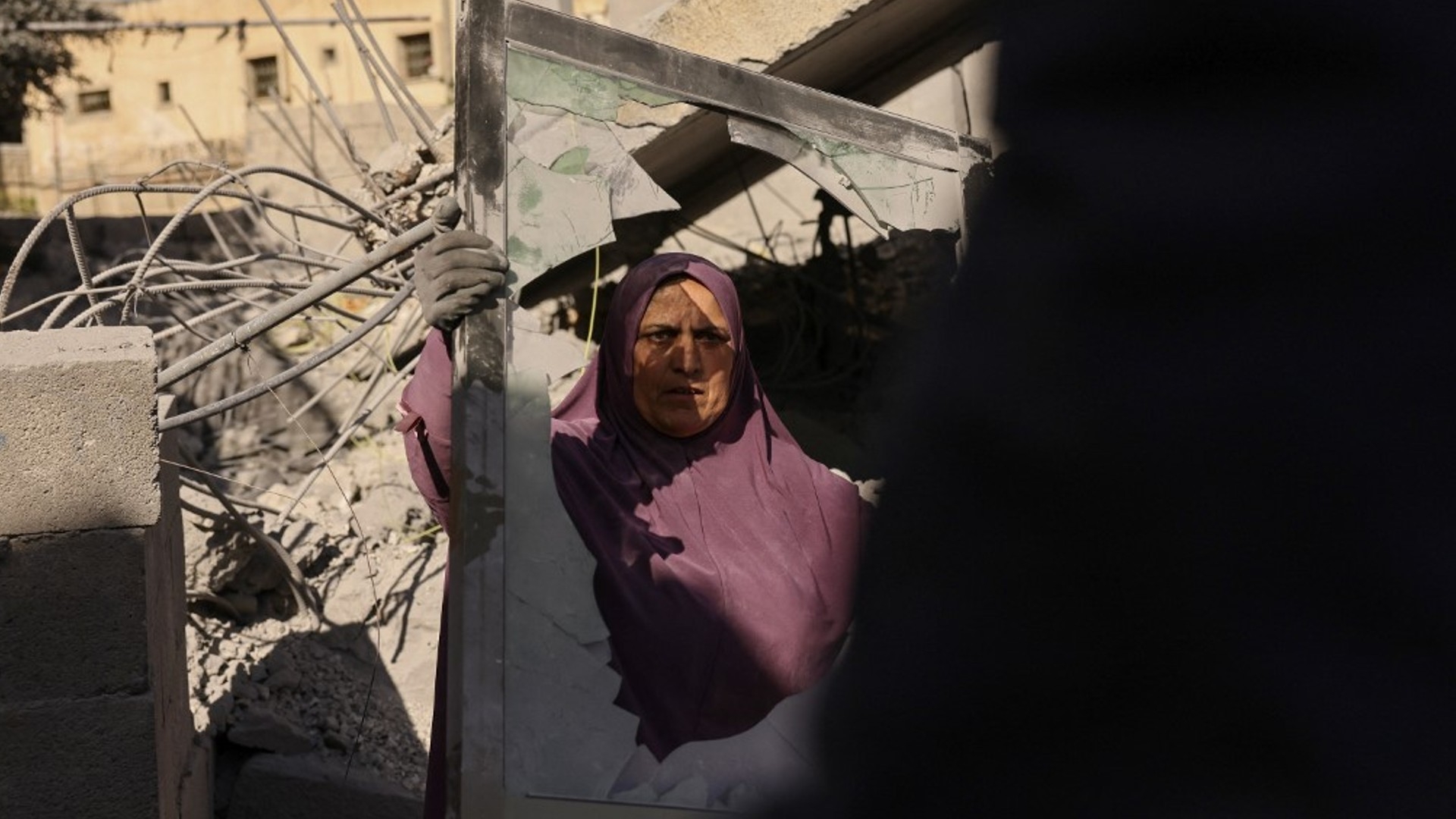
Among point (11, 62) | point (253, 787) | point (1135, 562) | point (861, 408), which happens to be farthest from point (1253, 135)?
point (11, 62)

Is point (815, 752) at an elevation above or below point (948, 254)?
below

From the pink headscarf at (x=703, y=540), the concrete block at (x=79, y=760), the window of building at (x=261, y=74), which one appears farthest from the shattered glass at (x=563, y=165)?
the window of building at (x=261, y=74)

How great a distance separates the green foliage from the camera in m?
16.3

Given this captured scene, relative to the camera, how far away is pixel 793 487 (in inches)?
146

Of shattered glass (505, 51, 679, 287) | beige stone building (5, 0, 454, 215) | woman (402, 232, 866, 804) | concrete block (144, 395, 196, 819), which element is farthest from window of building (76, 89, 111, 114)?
shattered glass (505, 51, 679, 287)

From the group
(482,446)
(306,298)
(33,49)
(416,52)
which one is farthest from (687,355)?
(416,52)

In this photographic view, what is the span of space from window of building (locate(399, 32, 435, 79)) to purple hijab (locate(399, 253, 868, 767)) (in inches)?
585

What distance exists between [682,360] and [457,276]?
3.16ft

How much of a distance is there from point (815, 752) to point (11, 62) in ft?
58.3

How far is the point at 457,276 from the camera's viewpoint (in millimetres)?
2740

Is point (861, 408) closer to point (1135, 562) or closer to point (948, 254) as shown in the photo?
point (948, 254)

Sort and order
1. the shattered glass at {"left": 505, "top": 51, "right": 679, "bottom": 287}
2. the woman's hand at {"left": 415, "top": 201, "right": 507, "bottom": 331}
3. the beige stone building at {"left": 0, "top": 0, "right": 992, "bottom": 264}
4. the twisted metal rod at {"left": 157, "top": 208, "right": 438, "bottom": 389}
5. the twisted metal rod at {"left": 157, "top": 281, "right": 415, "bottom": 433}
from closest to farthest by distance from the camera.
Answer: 1. the woman's hand at {"left": 415, "top": 201, "right": 507, "bottom": 331}
2. the shattered glass at {"left": 505, "top": 51, "right": 679, "bottom": 287}
3. the twisted metal rod at {"left": 157, "top": 208, "right": 438, "bottom": 389}
4. the twisted metal rod at {"left": 157, "top": 281, "right": 415, "bottom": 433}
5. the beige stone building at {"left": 0, "top": 0, "right": 992, "bottom": 264}

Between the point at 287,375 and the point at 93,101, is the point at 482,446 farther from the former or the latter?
the point at 93,101

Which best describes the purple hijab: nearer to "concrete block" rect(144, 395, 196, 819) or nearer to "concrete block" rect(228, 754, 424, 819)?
"concrete block" rect(144, 395, 196, 819)
